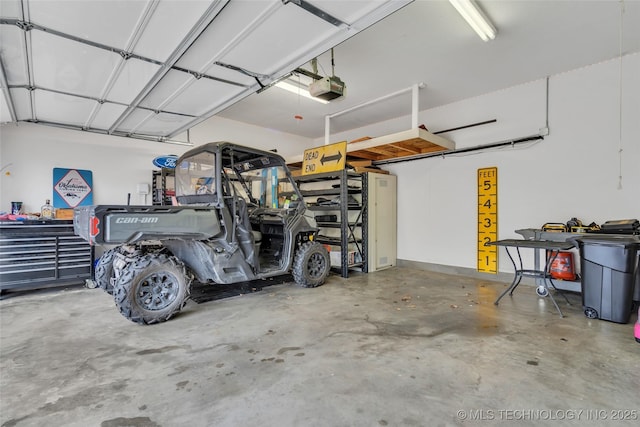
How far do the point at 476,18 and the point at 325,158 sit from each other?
343 centimetres

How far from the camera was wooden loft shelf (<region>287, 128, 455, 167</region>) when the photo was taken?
491cm

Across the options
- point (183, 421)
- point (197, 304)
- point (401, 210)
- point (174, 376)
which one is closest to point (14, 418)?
point (174, 376)

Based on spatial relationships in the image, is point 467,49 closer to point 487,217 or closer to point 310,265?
point 487,217

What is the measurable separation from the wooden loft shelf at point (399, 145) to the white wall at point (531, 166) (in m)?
0.40

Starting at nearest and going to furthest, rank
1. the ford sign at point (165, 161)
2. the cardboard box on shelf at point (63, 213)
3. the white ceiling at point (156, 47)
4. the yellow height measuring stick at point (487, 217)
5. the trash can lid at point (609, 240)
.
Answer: the white ceiling at point (156, 47) → the trash can lid at point (609, 240) → the cardboard box on shelf at point (63, 213) → the yellow height measuring stick at point (487, 217) → the ford sign at point (165, 161)

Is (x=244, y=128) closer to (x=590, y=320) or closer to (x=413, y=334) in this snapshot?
(x=413, y=334)

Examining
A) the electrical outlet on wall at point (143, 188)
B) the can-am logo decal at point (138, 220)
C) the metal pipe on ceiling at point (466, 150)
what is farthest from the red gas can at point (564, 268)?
the electrical outlet on wall at point (143, 188)

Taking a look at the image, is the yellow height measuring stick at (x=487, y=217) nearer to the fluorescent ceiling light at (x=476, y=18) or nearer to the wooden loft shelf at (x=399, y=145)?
the wooden loft shelf at (x=399, y=145)

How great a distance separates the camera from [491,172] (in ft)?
17.1

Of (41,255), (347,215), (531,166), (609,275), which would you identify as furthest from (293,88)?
(609,275)

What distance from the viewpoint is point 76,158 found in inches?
203

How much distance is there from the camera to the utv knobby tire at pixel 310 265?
177 inches

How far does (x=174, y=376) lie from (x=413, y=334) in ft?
6.76

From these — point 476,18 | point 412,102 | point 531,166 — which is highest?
point 476,18
